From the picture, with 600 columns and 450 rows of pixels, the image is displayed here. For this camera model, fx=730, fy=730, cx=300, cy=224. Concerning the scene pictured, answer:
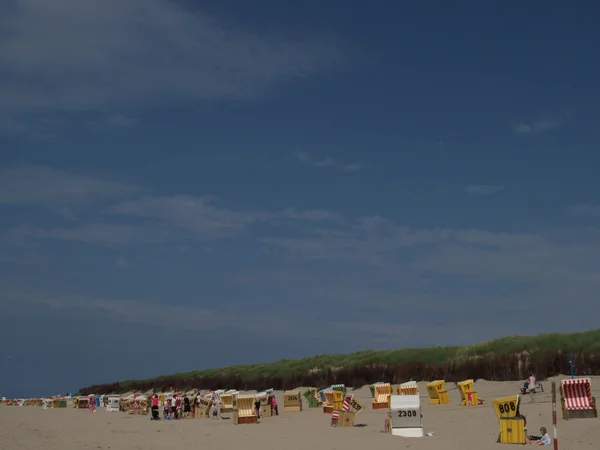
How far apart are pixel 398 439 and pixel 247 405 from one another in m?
10.1

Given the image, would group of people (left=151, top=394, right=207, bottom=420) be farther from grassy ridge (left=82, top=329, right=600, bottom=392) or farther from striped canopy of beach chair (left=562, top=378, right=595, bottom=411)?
striped canopy of beach chair (left=562, top=378, right=595, bottom=411)

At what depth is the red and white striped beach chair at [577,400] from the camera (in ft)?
70.2

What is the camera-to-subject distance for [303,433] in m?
23.1

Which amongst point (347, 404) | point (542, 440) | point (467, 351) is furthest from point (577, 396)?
point (467, 351)

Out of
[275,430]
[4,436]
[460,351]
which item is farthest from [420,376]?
[4,436]

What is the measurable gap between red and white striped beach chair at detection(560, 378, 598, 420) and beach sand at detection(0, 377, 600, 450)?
1.49 ft

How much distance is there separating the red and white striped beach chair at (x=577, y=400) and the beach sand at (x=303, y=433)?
1.49 ft

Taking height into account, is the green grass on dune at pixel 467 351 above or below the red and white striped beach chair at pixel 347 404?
above

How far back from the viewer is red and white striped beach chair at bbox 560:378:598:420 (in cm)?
2139

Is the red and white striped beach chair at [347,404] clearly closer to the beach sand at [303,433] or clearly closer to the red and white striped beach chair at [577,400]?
the beach sand at [303,433]

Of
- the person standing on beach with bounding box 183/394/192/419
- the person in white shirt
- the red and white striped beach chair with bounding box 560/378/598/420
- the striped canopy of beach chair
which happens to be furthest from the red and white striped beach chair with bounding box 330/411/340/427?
the person standing on beach with bounding box 183/394/192/419

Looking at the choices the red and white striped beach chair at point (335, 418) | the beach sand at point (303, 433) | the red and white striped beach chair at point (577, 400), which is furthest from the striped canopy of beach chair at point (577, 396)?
the red and white striped beach chair at point (335, 418)

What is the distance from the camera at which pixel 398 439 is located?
65.9 ft

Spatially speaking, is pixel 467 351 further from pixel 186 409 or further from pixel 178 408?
pixel 186 409
